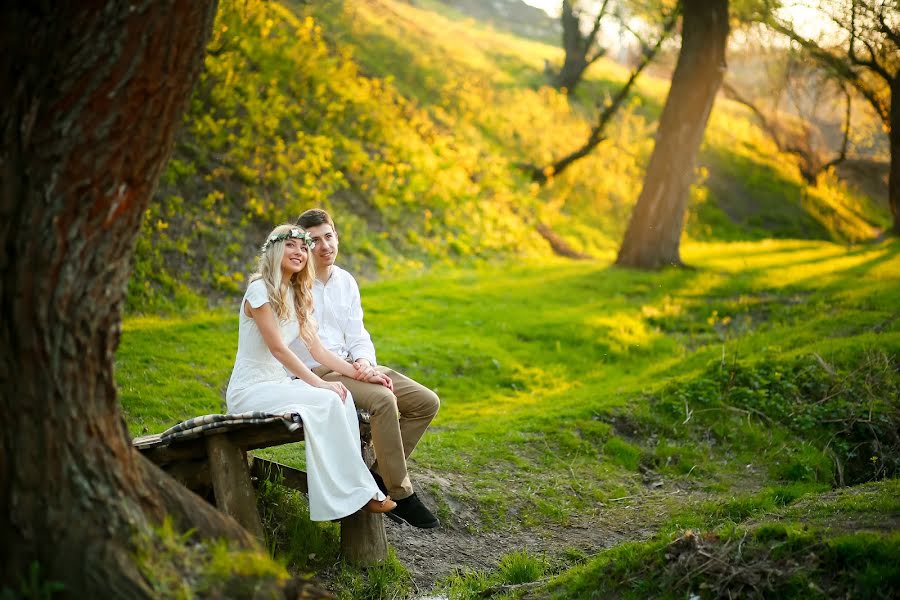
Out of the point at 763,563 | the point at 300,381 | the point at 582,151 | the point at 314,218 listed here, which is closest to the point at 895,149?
the point at 582,151

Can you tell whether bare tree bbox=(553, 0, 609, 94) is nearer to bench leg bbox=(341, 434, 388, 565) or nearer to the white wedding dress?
the white wedding dress

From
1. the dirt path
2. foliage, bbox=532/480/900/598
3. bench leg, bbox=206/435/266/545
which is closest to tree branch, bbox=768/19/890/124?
the dirt path

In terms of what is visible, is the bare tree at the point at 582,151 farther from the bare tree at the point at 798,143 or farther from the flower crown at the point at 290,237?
the flower crown at the point at 290,237

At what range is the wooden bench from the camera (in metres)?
5.49

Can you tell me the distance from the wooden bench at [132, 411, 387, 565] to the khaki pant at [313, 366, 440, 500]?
1.10 ft

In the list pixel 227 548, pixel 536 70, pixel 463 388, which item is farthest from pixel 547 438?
pixel 536 70

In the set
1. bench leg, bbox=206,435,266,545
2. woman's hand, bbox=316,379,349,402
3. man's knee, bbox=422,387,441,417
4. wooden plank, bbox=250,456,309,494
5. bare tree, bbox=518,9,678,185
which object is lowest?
wooden plank, bbox=250,456,309,494

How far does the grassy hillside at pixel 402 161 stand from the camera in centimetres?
1573

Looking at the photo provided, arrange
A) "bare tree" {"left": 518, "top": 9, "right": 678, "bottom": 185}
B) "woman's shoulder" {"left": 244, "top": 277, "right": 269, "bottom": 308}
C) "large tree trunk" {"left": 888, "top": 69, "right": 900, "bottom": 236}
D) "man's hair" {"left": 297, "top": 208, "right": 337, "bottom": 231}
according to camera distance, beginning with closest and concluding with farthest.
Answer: "woman's shoulder" {"left": 244, "top": 277, "right": 269, "bottom": 308}
"man's hair" {"left": 297, "top": 208, "right": 337, "bottom": 231}
"large tree trunk" {"left": 888, "top": 69, "right": 900, "bottom": 236}
"bare tree" {"left": 518, "top": 9, "right": 678, "bottom": 185}

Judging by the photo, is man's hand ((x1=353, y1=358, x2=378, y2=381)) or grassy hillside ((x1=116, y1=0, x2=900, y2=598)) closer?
grassy hillside ((x1=116, y1=0, x2=900, y2=598))

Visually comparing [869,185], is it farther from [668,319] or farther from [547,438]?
[547,438]

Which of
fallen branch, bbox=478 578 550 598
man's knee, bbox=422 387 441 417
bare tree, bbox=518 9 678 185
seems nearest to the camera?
fallen branch, bbox=478 578 550 598

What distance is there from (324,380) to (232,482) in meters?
1.16

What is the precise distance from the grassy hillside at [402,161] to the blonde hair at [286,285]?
7.38 m
